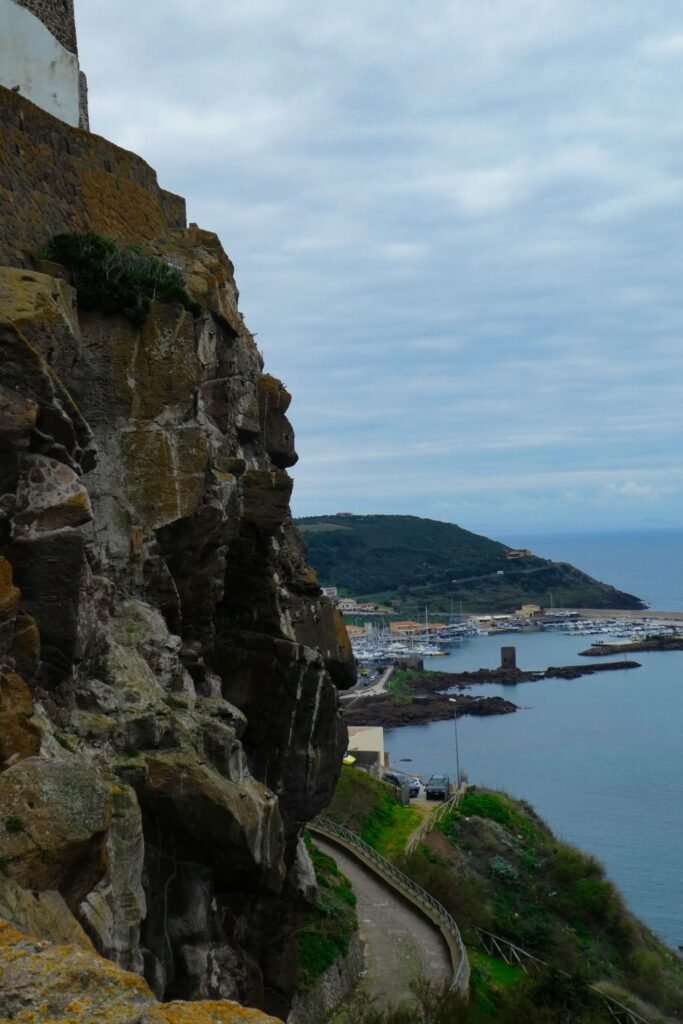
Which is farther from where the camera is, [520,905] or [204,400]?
[520,905]

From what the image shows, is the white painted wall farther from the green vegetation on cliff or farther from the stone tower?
the green vegetation on cliff

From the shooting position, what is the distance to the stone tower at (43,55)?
18.6 metres

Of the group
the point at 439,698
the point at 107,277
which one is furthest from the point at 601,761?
the point at 107,277

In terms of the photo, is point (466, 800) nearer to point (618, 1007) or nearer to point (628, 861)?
point (628, 861)

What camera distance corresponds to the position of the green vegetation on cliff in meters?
25.6

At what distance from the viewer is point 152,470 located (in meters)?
13.8

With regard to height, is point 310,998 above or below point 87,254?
below

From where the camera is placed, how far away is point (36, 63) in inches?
750

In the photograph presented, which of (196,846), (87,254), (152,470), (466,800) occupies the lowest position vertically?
(466,800)

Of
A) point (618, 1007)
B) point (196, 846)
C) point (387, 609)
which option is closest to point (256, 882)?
point (196, 846)

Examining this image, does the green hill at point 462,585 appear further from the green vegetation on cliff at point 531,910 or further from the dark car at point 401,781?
the green vegetation on cliff at point 531,910

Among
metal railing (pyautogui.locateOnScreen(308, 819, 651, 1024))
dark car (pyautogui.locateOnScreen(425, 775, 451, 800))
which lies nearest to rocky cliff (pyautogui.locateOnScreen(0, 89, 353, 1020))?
metal railing (pyautogui.locateOnScreen(308, 819, 651, 1024))

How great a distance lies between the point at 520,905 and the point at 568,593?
149983 mm

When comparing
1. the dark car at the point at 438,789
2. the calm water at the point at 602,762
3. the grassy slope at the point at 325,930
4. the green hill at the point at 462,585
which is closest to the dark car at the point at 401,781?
the dark car at the point at 438,789
